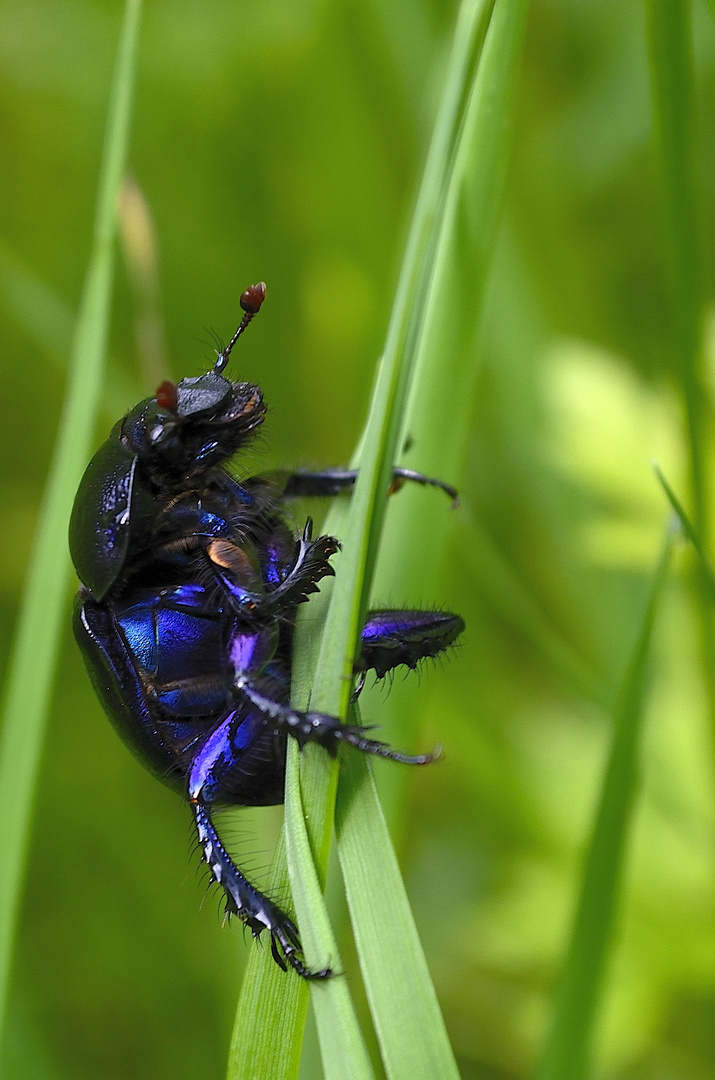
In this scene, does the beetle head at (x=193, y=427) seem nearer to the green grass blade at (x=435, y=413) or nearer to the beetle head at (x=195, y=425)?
the beetle head at (x=195, y=425)

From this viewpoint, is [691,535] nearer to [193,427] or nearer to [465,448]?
[465,448]

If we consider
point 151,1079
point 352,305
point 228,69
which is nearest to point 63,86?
point 228,69

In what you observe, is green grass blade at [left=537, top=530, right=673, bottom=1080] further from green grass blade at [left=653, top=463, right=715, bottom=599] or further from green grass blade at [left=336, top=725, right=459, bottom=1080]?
green grass blade at [left=336, top=725, right=459, bottom=1080]

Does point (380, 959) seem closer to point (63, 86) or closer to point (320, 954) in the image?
point (320, 954)

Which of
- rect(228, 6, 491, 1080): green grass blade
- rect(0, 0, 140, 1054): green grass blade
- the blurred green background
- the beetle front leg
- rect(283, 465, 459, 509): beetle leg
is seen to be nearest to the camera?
rect(228, 6, 491, 1080): green grass blade

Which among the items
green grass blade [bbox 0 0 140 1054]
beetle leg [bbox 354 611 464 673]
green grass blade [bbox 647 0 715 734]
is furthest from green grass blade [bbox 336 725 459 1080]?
green grass blade [bbox 647 0 715 734]

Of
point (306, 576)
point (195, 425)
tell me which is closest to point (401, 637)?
point (306, 576)

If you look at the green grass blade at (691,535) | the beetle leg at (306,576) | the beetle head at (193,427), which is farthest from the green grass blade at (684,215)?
the beetle head at (193,427)
